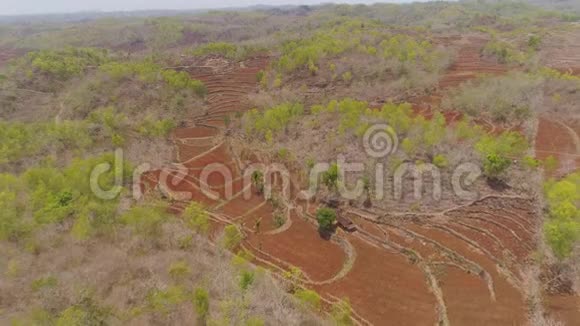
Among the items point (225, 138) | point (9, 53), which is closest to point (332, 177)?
point (225, 138)

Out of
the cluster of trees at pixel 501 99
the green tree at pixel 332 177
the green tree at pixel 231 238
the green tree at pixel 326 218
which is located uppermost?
the cluster of trees at pixel 501 99

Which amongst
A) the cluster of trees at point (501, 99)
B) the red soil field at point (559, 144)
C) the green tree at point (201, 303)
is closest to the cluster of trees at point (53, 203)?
the green tree at point (201, 303)

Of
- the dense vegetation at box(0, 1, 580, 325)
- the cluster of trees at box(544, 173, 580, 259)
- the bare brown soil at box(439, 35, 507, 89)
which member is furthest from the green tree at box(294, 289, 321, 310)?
the bare brown soil at box(439, 35, 507, 89)

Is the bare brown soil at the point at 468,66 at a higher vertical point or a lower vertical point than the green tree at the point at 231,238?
higher

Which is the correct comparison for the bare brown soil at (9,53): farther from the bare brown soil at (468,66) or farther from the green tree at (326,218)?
the green tree at (326,218)

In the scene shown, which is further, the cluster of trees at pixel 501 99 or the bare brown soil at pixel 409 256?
the cluster of trees at pixel 501 99

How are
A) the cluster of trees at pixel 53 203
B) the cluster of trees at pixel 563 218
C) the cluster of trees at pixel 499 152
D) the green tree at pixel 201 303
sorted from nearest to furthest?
the green tree at pixel 201 303 → the cluster of trees at pixel 563 218 → the cluster of trees at pixel 53 203 → the cluster of trees at pixel 499 152

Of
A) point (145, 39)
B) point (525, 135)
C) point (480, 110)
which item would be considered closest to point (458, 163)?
point (525, 135)

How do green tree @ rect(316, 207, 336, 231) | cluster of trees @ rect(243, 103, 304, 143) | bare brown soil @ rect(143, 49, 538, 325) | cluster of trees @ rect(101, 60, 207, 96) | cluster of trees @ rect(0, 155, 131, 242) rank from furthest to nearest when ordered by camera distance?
1. cluster of trees @ rect(101, 60, 207, 96)
2. cluster of trees @ rect(243, 103, 304, 143)
3. green tree @ rect(316, 207, 336, 231)
4. cluster of trees @ rect(0, 155, 131, 242)
5. bare brown soil @ rect(143, 49, 538, 325)

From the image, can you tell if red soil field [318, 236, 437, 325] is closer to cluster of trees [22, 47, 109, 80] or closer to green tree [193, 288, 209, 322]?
green tree [193, 288, 209, 322]

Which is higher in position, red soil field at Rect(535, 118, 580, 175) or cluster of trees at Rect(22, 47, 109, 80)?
cluster of trees at Rect(22, 47, 109, 80)
